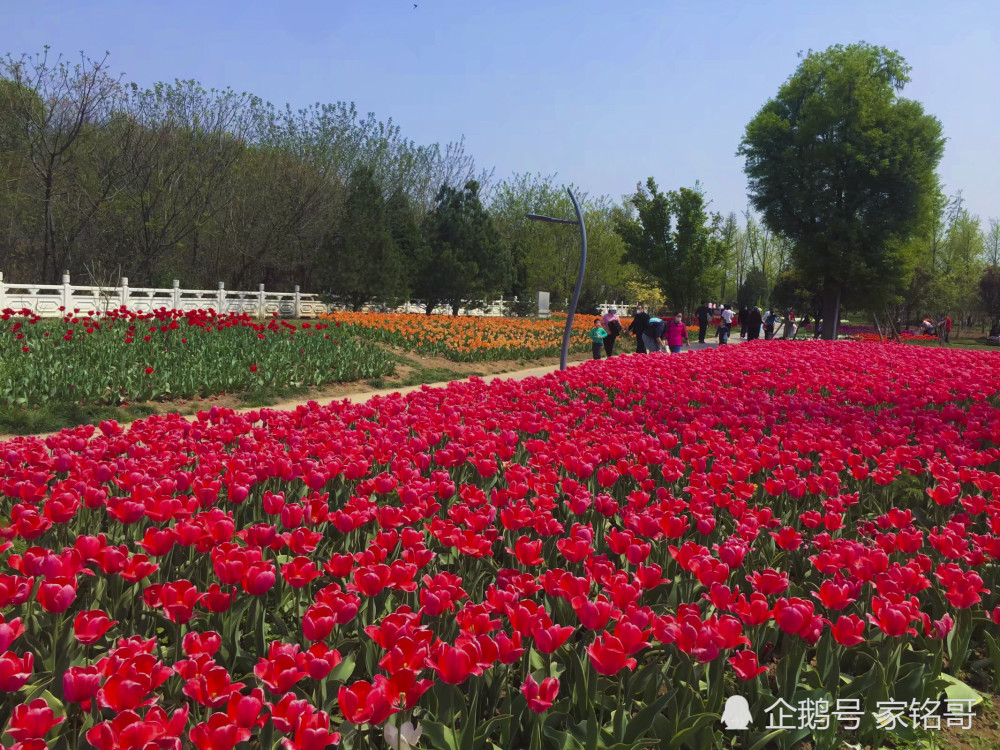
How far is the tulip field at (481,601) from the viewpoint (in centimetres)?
206

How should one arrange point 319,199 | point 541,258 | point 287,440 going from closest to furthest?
point 287,440
point 319,199
point 541,258

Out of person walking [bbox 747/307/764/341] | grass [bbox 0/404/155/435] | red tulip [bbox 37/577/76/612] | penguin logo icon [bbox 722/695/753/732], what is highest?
person walking [bbox 747/307/764/341]

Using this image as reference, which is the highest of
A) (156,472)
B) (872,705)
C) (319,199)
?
(319,199)

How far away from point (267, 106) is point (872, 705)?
42182 mm

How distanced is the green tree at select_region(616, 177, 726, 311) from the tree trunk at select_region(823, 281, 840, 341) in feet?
28.6

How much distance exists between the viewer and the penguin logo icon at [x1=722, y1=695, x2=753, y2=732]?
2.29 m

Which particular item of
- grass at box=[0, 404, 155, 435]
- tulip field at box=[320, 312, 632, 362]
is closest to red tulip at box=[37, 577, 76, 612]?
grass at box=[0, 404, 155, 435]

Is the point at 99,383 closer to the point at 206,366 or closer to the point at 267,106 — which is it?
the point at 206,366

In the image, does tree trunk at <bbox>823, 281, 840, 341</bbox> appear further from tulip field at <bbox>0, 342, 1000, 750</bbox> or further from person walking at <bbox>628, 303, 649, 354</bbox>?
tulip field at <bbox>0, 342, 1000, 750</bbox>

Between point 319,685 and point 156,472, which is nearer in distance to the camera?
point 319,685

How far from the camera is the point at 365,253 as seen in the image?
30391 mm

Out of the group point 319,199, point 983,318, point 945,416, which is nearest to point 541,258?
point 319,199

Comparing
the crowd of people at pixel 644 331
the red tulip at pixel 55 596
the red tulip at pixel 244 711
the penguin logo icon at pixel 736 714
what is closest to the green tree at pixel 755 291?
the crowd of people at pixel 644 331

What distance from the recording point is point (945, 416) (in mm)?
6414
